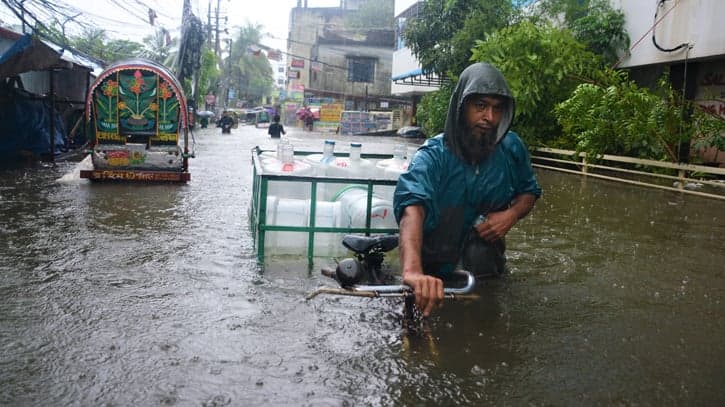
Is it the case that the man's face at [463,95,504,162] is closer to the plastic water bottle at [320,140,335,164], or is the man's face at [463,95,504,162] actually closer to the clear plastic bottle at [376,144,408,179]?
the clear plastic bottle at [376,144,408,179]

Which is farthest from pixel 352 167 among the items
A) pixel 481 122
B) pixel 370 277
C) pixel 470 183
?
pixel 481 122

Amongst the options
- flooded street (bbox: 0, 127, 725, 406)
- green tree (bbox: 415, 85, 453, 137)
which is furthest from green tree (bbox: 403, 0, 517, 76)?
flooded street (bbox: 0, 127, 725, 406)

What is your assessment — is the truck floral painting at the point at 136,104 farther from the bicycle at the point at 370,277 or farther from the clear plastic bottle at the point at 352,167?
the bicycle at the point at 370,277

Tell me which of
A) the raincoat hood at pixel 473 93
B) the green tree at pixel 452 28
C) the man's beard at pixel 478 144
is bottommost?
the man's beard at pixel 478 144

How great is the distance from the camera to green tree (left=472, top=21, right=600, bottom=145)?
15008 mm

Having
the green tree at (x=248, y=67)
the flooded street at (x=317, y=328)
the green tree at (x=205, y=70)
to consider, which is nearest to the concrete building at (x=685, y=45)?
the flooded street at (x=317, y=328)

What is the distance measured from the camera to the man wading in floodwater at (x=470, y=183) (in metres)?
3.46

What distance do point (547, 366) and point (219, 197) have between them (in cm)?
680

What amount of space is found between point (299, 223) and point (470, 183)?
1.91 meters

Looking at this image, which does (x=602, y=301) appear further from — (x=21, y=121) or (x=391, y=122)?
(x=391, y=122)

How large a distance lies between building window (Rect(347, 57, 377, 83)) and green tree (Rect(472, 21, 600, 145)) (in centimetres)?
3697

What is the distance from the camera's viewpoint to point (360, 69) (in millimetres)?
53000

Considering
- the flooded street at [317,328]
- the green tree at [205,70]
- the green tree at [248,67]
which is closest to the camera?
the flooded street at [317,328]

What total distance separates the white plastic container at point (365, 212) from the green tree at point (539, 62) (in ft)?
35.2
